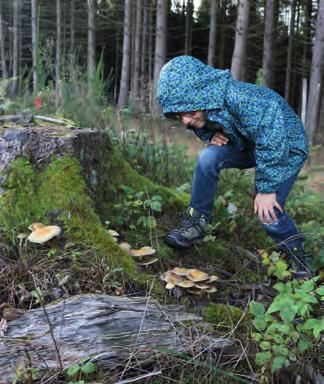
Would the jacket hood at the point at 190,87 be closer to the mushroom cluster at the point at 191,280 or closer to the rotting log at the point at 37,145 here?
the rotting log at the point at 37,145

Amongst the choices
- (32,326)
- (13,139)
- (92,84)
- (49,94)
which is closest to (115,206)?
(13,139)

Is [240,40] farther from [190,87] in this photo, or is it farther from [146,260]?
[146,260]

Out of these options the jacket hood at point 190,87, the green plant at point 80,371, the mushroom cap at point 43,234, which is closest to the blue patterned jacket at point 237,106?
the jacket hood at point 190,87

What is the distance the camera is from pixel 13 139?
2.82 metres

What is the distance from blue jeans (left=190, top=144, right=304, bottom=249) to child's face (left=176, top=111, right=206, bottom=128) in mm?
193

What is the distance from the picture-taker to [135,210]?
9.68 ft

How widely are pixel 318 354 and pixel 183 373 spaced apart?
57cm

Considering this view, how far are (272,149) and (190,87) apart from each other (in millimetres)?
525

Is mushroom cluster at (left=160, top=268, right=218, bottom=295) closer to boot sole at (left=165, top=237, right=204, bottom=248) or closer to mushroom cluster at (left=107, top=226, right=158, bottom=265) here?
mushroom cluster at (left=107, top=226, right=158, bottom=265)

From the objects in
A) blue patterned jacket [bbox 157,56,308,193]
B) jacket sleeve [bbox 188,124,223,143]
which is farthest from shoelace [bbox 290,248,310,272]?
jacket sleeve [bbox 188,124,223,143]

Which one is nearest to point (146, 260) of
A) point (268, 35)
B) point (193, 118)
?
point (193, 118)

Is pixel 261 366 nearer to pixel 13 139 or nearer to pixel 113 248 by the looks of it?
pixel 113 248

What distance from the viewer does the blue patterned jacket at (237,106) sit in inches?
94.8

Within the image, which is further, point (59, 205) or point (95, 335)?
point (59, 205)
